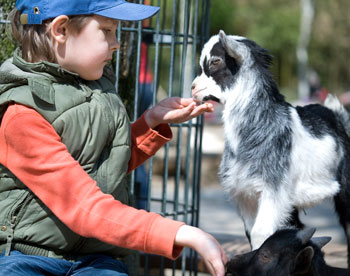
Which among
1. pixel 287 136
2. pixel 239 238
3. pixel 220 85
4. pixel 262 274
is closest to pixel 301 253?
pixel 262 274

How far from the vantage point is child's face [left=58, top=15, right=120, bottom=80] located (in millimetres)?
2420

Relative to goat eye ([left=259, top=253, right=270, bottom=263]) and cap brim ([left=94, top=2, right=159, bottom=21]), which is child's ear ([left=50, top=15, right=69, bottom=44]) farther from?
goat eye ([left=259, top=253, right=270, bottom=263])

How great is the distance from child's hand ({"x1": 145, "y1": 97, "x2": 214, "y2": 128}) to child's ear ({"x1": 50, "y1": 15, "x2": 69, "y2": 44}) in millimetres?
609

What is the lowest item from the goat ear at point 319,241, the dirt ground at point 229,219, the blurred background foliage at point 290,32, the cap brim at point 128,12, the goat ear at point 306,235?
the blurred background foliage at point 290,32

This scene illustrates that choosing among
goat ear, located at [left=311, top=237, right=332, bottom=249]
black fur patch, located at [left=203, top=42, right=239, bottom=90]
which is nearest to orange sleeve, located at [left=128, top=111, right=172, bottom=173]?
black fur patch, located at [left=203, top=42, right=239, bottom=90]

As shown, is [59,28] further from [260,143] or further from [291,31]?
[291,31]

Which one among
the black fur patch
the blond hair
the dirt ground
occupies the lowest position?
the dirt ground

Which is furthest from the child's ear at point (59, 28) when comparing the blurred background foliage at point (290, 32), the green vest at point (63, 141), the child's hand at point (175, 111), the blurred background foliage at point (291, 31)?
the blurred background foliage at point (290, 32)

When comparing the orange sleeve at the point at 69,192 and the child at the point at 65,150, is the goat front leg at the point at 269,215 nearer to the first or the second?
the child at the point at 65,150

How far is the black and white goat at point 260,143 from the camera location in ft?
10.2

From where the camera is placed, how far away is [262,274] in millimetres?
2656

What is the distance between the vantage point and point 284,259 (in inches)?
103

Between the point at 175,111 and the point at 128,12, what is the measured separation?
52cm

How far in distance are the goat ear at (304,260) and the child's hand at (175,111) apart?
71cm
